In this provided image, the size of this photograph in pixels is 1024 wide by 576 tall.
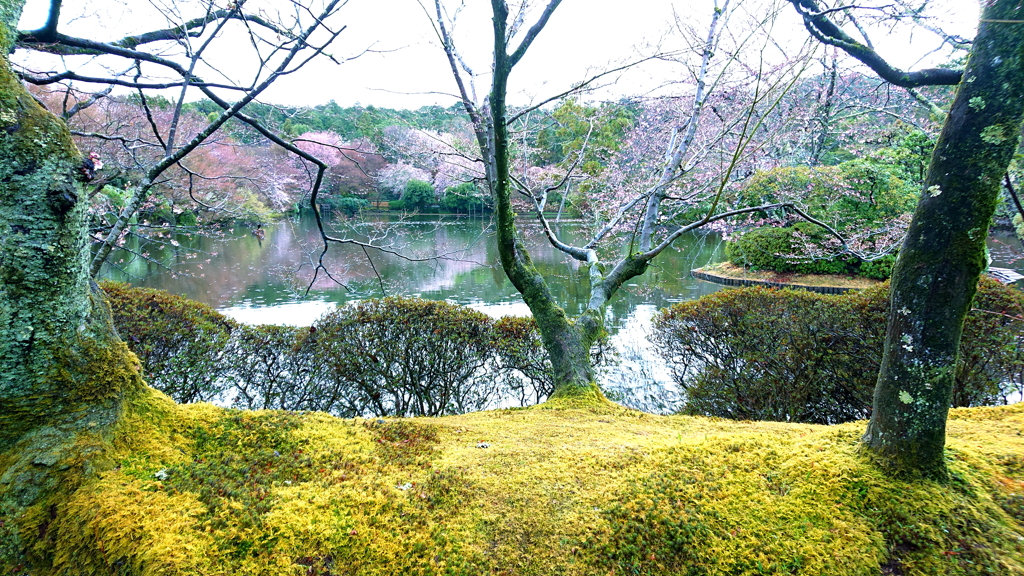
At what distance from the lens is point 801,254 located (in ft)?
33.6

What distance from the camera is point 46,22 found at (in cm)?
228

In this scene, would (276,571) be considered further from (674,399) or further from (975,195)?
(674,399)

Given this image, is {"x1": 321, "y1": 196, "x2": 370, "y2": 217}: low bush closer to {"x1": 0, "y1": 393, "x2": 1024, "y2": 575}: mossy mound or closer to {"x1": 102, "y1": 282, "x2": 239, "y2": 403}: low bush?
{"x1": 102, "y1": 282, "x2": 239, "y2": 403}: low bush

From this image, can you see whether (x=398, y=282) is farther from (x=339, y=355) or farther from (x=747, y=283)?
(x=747, y=283)

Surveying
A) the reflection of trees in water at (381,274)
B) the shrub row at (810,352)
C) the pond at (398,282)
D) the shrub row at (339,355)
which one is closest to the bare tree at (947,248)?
the shrub row at (810,352)

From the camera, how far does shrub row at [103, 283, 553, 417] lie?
3.75 metres

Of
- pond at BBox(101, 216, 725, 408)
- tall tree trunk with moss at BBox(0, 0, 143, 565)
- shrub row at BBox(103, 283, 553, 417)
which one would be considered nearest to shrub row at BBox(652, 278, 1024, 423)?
pond at BBox(101, 216, 725, 408)

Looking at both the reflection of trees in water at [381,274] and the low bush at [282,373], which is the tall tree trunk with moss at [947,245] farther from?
the reflection of trees in water at [381,274]

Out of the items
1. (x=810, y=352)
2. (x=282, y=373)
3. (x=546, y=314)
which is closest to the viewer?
(x=810, y=352)

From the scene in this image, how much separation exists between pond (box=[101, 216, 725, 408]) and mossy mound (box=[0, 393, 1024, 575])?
337 cm

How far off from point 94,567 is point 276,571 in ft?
1.73

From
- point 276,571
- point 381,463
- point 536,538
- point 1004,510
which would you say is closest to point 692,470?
point 536,538

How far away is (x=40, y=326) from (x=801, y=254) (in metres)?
12.3

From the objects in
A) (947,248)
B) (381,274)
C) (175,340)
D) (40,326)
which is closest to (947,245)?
(947,248)
